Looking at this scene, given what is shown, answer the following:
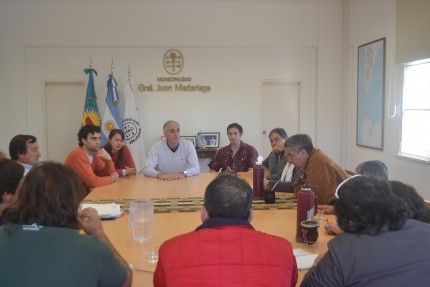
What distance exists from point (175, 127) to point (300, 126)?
10.4 feet

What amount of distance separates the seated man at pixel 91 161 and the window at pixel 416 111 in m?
3.42

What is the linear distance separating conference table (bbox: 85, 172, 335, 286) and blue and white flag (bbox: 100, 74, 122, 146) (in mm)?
2549

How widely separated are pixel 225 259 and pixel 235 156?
3.49 metres

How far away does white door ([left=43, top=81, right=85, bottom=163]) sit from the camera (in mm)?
6648

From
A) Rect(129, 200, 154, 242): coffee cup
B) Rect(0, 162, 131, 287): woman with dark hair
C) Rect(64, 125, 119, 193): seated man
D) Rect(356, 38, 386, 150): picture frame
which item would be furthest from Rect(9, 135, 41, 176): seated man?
Rect(356, 38, 386, 150): picture frame

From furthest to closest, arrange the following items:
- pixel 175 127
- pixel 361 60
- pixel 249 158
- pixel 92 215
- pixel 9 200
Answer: pixel 361 60 < pixel 249 158 < pixel 175 127 < pixel 9 200 < pixel 92 215

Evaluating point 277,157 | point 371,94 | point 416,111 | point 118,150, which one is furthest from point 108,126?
point 416,111

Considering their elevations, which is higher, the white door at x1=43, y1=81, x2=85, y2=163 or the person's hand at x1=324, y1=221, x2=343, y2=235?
the white door at x1=43, y1=81, x2=85, y2=163

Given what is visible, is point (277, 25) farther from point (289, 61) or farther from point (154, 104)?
point (154, 104)

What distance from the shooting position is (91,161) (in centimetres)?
385

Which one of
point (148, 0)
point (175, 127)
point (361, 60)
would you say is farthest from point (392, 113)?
point (148, 0)

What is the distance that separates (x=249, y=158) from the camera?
15.3ft

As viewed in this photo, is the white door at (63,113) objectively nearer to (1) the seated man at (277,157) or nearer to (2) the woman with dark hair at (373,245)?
(1) the seated man at (277,157)

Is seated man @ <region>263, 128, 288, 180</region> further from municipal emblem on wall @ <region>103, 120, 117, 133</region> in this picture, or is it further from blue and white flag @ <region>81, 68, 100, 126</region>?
blue and white flag @ <region>81, 68, 100, 126</region>
